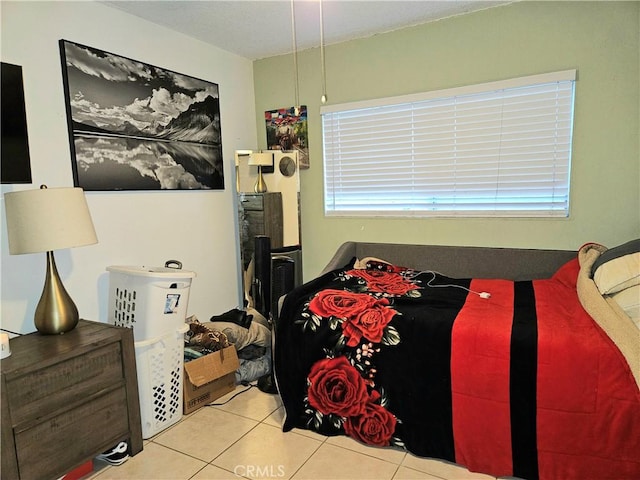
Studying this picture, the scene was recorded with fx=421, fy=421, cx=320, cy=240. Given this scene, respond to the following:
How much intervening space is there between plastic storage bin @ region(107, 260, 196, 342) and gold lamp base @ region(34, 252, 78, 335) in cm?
29

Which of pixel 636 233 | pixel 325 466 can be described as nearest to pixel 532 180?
pixel 636 233

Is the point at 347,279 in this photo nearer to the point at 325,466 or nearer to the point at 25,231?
the point at 325,466

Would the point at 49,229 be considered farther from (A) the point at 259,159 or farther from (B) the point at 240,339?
(A) the point at 259,159

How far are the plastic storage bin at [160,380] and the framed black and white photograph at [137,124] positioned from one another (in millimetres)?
972

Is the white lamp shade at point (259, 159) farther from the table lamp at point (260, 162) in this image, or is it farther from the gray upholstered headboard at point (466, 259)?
the gray upholstered headboard at point (466, 259)

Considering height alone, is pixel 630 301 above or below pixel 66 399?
above

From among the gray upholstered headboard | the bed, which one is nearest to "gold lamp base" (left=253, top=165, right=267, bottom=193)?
the gray upholstered headboard

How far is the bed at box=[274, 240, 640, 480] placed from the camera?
161cm

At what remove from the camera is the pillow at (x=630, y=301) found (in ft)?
5.64

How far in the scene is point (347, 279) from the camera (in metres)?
2.61

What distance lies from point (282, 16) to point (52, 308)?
208 cm

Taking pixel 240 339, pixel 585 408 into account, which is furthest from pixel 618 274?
pixel 240 339

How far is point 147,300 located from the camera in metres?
2.05

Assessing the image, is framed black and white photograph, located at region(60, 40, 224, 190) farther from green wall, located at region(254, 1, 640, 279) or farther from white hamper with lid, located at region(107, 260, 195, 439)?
green wall, located at region(254, 1, 640, 279)
